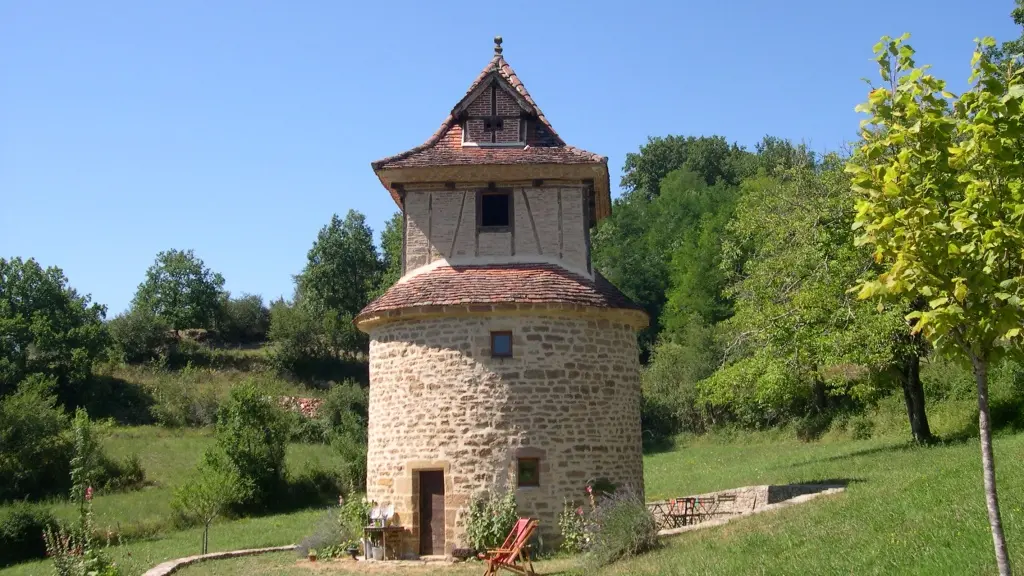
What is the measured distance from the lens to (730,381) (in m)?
22.5

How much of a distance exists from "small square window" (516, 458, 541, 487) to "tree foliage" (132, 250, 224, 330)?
155 ft

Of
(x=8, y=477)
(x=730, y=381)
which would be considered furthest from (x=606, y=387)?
(x=8, y=477)

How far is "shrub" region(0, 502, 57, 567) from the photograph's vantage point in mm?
21703

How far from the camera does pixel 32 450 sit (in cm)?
2825

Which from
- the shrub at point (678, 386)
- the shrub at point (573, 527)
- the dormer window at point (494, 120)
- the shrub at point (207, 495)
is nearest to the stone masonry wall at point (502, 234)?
the dormer window at point (494, 120)

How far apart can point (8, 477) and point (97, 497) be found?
11.8 feet

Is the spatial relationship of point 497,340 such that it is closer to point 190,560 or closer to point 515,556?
point 515,556

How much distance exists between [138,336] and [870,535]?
1890 inches

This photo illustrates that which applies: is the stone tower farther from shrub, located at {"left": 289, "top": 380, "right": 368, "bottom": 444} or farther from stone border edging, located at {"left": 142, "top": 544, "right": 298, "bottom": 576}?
shrub, located at {"left": 289, "top": 380, "right": 368, "bottom": 444}

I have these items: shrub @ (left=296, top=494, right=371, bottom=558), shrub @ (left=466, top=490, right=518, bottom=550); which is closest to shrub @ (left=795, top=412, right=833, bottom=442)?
shrub @ (left=466, top=490, right=518, bottom=550)

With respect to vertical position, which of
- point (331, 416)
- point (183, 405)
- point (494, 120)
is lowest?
point (331, 416)

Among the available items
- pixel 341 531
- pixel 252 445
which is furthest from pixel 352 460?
pixel 341 531

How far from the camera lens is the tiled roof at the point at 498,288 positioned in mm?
13453

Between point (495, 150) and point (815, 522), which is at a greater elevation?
point (495, 150)
